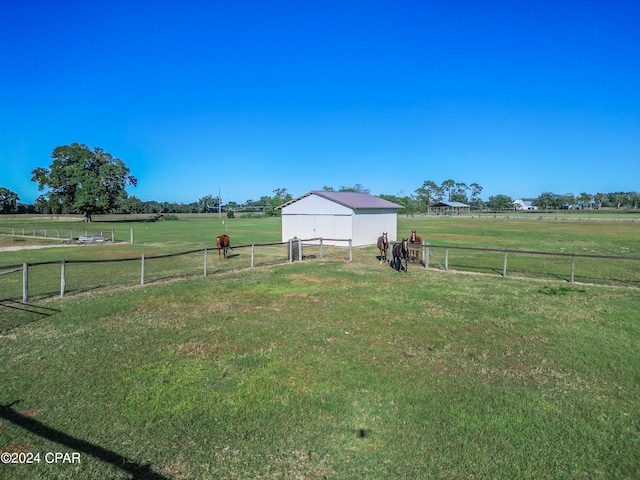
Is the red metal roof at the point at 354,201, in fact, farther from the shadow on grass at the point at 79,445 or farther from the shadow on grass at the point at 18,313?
the shadow on grass at the point at 79,445

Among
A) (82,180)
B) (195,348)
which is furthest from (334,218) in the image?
(82,180)

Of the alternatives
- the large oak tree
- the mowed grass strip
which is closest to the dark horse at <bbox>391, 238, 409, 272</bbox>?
the mowed grass strip

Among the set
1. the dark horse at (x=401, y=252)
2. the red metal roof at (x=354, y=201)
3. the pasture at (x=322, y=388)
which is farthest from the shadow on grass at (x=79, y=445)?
the red metal roof at (x=354, y=201)

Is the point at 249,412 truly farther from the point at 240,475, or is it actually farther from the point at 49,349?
the point at 49,349

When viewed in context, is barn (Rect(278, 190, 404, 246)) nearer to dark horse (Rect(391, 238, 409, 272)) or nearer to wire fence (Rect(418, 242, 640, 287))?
wire fence (Rect(418, 242, 640, 287))

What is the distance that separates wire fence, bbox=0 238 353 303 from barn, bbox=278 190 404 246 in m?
3.42

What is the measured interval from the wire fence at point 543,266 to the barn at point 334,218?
6342mm

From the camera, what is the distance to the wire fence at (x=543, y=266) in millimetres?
14766

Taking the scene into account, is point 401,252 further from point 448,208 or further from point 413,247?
point 448,208

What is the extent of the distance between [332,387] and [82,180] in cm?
7239

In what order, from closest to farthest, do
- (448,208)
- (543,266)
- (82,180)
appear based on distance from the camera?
1. (543,266)
2. (82,180)
3. (448,208)

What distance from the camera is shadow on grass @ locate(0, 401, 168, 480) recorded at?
4.09 meters

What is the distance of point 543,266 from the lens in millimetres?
18609

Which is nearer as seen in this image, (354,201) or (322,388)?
(322,388)
